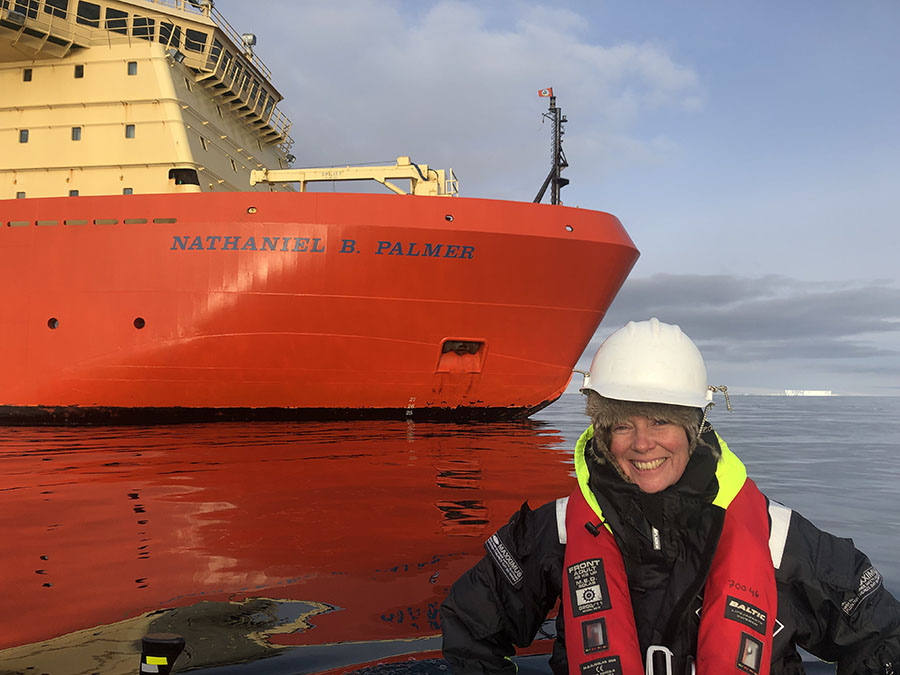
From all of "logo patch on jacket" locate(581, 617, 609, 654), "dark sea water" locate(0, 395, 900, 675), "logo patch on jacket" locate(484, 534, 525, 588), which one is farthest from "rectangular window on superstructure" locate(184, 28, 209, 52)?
"logo patch on jacket" locate(581, 617, 609, 654)

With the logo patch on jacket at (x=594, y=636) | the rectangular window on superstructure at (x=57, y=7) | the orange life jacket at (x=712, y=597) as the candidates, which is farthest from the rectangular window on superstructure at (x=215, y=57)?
the logo patch on jacket at (x=594, y=636)

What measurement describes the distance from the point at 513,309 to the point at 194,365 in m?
5.17

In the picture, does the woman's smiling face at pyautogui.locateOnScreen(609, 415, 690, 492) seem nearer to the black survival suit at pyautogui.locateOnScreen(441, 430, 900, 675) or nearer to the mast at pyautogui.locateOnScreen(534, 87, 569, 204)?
the black survival suit at pyautogui.locateOnScreen(441, 430, 900, 675)

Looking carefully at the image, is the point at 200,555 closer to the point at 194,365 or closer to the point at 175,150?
the point at 194,365

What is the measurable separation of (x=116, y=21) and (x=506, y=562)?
1508 centimetres

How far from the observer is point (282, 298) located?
31.5 ft

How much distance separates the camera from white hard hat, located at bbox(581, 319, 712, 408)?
1.88 metres

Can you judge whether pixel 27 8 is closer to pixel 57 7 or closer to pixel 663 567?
pixel 57 7

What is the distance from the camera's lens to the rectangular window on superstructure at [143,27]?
13072 millimetres

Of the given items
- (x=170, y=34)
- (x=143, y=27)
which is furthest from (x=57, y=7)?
(x=170, y=34)

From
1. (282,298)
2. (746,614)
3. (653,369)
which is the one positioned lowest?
(746,614)

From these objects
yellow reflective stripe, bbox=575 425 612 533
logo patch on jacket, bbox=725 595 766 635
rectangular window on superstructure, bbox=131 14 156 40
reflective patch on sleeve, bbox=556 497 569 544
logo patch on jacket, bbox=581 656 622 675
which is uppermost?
rectangular window on superstructure, bbox=131 14 156 40

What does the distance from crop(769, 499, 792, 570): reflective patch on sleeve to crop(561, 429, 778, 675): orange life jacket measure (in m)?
0.02

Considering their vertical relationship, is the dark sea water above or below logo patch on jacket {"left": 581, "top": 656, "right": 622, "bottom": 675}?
below
